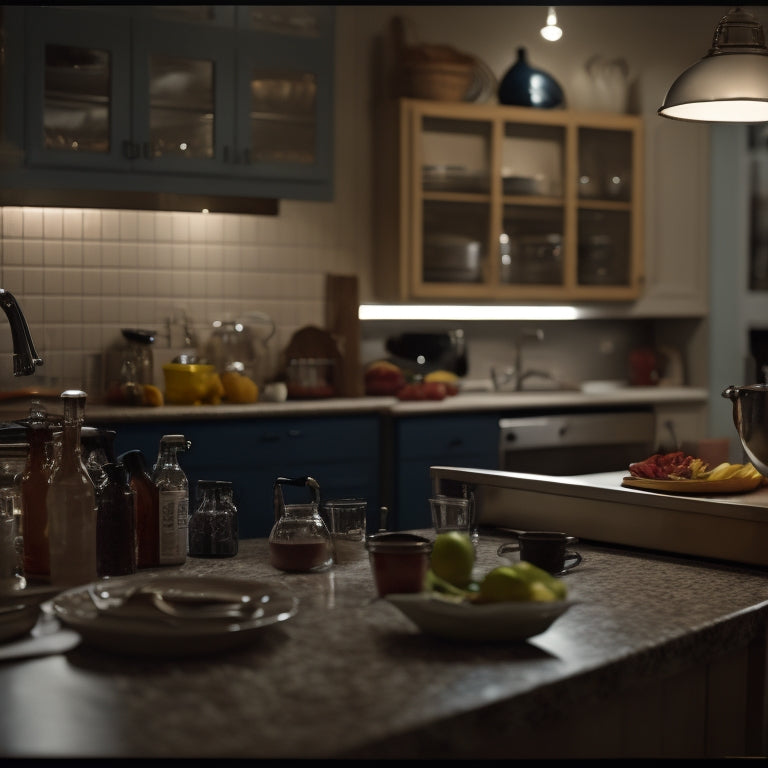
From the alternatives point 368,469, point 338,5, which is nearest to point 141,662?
point 368,469

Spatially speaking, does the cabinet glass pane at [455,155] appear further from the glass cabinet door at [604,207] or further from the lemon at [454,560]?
the lemon at [454,560]

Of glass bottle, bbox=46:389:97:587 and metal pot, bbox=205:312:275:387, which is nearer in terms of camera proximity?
A: glass bottle, bbox=46:389:97:587

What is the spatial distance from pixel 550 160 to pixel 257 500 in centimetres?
219

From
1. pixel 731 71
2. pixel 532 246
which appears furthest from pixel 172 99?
pixel 731 71

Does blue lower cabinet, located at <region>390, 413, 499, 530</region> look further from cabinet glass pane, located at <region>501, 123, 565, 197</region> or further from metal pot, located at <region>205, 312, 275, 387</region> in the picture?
cabinet glass pane, located at <region>501, 123, 565, 197</region>

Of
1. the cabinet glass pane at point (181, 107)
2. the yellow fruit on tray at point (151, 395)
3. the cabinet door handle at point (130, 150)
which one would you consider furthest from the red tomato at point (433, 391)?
the cabinet door handle at point (130, 150)

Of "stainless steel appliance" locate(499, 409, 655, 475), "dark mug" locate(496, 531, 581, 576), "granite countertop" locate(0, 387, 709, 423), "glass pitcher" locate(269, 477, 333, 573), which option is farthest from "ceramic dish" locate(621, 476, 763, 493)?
"stainless steel appliance" locate(499, 409, 655, 475)

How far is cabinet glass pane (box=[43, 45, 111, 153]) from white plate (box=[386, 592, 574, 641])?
3.12 meters

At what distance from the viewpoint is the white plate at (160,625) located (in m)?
1.29

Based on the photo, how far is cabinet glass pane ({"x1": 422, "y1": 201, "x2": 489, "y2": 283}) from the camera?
4.84m

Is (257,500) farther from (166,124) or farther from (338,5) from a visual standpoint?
(338,5)

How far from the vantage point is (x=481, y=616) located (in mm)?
1332

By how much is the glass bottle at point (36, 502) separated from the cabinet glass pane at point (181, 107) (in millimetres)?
2714

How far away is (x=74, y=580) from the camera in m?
1.61
